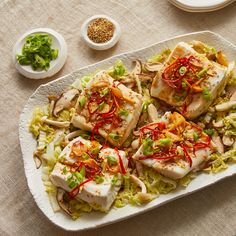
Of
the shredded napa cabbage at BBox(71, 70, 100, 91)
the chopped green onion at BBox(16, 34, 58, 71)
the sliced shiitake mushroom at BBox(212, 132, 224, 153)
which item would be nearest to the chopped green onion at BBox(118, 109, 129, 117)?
the shredded napa cabbage at BBox(71, 70, 100, 91)

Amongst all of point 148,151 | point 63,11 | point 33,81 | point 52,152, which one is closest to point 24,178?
point 52,152

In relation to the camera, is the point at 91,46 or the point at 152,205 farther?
the point at 91,46

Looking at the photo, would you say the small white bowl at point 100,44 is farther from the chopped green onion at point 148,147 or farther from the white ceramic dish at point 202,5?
the chopped green onion at point 148,147

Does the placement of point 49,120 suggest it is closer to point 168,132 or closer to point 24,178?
point 24,178

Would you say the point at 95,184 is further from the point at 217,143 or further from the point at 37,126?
the point at 217,143

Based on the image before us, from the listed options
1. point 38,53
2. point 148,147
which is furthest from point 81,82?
point 148,147

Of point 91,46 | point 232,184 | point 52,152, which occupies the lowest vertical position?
point 232,184
